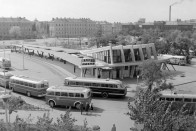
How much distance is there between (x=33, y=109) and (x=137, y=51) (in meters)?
17.3

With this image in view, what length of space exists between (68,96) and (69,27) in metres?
111

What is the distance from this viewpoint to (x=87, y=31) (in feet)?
452

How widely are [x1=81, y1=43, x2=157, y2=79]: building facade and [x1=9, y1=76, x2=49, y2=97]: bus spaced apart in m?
7.89

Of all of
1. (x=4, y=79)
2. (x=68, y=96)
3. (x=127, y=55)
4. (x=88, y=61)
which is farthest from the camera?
(x=127, y=55)

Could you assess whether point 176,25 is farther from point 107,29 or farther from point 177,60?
point 177,60

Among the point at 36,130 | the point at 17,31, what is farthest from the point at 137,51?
the point at 17,31

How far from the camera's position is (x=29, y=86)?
2269cm

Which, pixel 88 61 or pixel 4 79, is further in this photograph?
pixel 88 61

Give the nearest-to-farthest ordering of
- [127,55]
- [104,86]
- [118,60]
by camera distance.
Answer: [104,86] → [118,60] → [127,55]

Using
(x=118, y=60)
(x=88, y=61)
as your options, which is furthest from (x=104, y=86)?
(x=118, y=60)

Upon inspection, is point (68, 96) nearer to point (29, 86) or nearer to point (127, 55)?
point (29, 86)

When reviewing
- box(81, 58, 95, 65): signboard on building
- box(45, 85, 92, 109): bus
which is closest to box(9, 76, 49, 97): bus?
box(45, 85, 92, 109): bus

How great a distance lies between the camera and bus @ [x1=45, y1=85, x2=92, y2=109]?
63.9 ft

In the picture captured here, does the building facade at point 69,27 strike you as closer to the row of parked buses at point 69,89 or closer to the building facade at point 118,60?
the building facade at point 118,60
